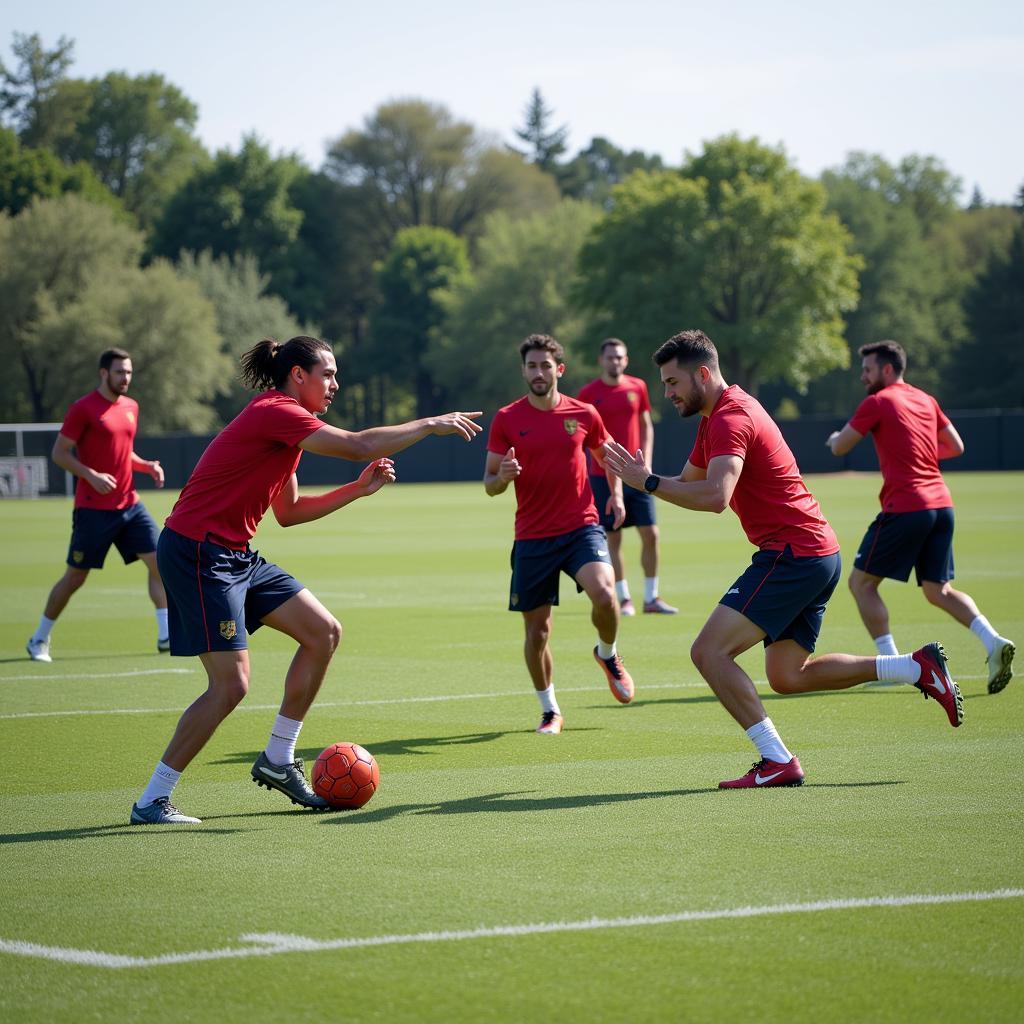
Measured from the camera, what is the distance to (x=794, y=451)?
62.6m

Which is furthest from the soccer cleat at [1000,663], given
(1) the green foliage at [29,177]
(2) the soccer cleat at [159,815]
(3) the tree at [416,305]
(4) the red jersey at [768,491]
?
(3) the tree at [416,305]

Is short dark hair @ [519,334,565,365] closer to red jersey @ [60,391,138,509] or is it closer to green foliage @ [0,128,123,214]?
red jersey @ [60,391,138,509]

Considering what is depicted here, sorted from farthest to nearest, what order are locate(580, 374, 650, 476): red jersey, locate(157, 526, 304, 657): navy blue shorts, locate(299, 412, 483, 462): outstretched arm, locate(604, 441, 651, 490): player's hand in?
locate(580, 374, 650, 476): red jersey → locate(604, 441, 651, 490): player's hand → locate(157, 526, 304, 657): navy blue shorts → locate(299, 412, 483, 462): outstretched arm

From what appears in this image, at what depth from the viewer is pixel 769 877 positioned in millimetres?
6121

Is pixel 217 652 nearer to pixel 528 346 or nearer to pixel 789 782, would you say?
pixel 789 782

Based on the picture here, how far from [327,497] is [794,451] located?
5566 cm

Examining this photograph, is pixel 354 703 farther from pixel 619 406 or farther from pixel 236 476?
pixel 619 406

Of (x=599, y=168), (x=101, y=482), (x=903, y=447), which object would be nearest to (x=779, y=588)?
(x=903, y=447)

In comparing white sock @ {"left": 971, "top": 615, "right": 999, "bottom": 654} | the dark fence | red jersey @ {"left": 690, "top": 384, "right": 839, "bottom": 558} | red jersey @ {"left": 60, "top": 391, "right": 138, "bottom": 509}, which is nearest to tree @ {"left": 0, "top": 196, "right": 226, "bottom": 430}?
the dark fence

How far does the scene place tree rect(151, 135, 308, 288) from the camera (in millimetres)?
87188

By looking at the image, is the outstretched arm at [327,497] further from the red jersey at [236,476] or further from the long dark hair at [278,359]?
the long dark hair at [278,359]

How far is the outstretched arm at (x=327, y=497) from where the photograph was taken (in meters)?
8.05

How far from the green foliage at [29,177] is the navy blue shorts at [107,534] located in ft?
218

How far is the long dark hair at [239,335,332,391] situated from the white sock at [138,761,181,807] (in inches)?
76.2
